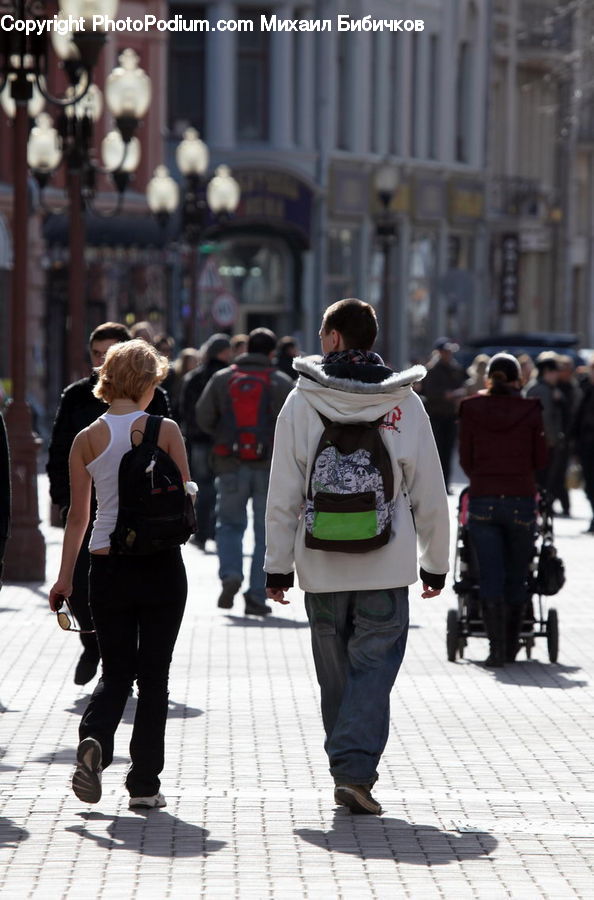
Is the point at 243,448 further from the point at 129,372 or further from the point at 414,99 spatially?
the point at 414,99

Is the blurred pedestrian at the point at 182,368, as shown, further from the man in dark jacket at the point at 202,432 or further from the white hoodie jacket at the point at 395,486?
the white hoodie jacket at the point at 395,486

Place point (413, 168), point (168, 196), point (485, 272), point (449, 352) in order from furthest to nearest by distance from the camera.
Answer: point (485, 272) < point (413, 168) < point (168, 196) < point (449, 352)

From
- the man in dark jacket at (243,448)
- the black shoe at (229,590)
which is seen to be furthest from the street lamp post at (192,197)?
the black shoe at (229,590)

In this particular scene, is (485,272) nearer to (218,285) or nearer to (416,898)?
(218,285)

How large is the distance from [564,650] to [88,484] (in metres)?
5.32

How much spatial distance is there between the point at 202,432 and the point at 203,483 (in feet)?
1.81

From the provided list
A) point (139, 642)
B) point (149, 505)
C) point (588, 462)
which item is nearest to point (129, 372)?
point (149, 505)

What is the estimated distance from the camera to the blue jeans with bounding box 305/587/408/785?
7645 mm

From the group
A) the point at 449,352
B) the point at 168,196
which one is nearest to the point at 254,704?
the point at 449,352

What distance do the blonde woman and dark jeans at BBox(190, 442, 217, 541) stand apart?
10.4 meters

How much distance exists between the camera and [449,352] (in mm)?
25797

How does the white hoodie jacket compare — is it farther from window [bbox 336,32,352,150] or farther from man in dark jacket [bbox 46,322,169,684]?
window [bbox 336,32,352,150]

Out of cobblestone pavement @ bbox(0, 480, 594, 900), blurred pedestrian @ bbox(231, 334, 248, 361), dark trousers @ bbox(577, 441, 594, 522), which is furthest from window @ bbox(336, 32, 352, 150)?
→ cobblestone pavement @ bbox(0, 480, 594, 900)

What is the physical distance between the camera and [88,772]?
7.47 m
